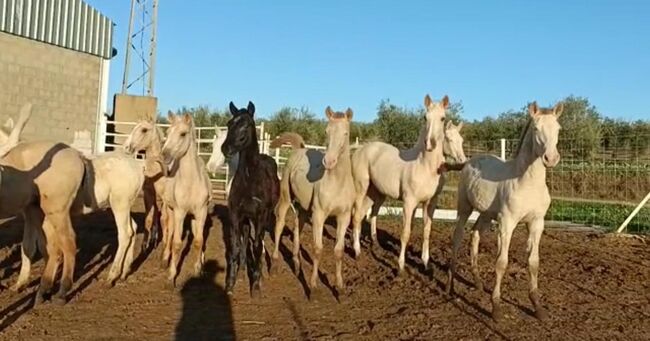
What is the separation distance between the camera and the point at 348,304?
7.37m

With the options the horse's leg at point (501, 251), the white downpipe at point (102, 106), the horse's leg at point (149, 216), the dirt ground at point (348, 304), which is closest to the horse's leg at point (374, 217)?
the dirt ground at point (348, 304)

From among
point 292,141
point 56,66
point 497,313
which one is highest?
point 56,66

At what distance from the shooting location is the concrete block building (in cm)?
2020

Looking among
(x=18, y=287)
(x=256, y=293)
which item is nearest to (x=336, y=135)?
(x=256, y=293)

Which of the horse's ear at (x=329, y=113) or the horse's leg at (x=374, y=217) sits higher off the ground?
the horse's ear at (x=329, y=113)

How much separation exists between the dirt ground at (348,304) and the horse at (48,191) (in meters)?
0.43

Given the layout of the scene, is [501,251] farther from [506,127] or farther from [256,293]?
[506,127]

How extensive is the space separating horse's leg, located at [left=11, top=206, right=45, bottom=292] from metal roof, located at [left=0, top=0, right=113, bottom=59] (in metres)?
14.3

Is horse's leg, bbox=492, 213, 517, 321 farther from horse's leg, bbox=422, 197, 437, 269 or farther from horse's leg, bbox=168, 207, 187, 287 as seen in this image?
horse's leg, bbox=168, 207, 187, 287

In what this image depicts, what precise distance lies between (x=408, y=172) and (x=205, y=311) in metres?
3.95

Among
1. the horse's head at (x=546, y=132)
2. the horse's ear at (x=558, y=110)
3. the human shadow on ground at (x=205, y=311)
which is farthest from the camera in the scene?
the horse's ear at (x=558, y=110)

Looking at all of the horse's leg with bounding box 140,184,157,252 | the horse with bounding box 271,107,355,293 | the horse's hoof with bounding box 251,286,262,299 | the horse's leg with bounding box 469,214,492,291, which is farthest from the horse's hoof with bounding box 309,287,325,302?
the horse's leg with bounding box 140,184,157,252

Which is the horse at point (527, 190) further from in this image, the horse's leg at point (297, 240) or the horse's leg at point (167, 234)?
the horse's leg at point (167, 234)

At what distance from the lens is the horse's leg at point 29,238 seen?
755cm
